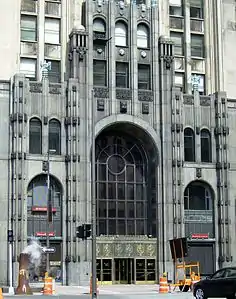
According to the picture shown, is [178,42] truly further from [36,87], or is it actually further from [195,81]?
[36,87]

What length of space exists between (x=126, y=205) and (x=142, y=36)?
15072 millimetres

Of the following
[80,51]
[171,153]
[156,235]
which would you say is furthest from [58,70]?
[156,235]

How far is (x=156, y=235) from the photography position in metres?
61.5

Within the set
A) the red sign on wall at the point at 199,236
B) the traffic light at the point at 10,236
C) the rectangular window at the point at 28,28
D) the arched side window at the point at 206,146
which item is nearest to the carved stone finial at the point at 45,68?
the rectangular window at the point at 28,28

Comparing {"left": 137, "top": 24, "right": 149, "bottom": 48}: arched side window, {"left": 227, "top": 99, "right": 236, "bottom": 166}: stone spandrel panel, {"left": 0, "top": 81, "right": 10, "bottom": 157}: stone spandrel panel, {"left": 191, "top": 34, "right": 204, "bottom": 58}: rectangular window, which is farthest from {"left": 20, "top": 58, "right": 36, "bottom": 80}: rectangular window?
{"left": 227, "top": 99, "right": 236, "bottom": 166}: stone spandrel panel

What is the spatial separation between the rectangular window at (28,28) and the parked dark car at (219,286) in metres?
33.9

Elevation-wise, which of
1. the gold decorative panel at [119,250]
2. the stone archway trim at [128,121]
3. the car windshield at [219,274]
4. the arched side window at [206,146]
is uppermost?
the stone archway trim at [128,121]

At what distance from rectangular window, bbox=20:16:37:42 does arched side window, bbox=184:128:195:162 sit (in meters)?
15.6

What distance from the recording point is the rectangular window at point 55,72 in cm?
6194

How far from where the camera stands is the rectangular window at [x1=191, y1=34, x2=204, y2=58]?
220ft

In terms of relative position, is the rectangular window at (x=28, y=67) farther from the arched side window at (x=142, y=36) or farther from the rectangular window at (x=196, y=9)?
the rectangular window at (x=196, y=9)

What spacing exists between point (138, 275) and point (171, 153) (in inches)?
424

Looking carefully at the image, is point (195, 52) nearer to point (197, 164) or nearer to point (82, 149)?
point (197, 164)

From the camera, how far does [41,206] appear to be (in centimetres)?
5838
